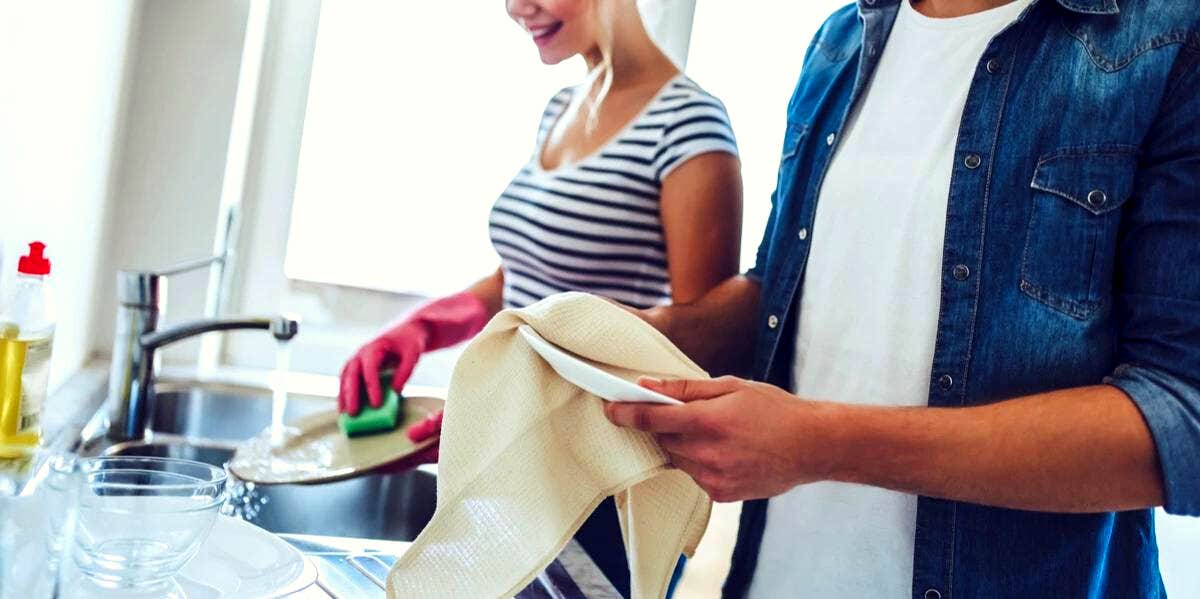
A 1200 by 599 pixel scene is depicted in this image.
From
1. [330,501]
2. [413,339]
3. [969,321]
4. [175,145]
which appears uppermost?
[175,145]

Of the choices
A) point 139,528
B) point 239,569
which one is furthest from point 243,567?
point 139,528

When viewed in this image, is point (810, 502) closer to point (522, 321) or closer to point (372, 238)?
point (522, 321)

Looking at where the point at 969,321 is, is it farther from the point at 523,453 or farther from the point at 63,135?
the point at 63,135

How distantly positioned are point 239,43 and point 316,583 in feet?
3.95

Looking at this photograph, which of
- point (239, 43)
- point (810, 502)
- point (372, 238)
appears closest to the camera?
point (810, 502)

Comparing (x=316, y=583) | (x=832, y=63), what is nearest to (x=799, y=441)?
(x=316, y=583)

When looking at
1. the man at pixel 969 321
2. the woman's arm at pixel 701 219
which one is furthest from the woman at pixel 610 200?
the man at pixel 969 321

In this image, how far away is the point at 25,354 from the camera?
3.13ft

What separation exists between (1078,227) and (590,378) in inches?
16.4

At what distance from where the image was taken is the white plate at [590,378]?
78cm

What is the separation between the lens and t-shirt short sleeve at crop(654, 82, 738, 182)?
1.28m

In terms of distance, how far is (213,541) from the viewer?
35.7 inches

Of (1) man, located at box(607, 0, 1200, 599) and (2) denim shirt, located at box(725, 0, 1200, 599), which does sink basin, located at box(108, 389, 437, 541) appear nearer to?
(1) man, located at box(607, 0, 1200, 599)

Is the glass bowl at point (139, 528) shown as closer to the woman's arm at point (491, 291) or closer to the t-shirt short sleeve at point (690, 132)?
the t-shirt short sleeve at point (690, 132)
